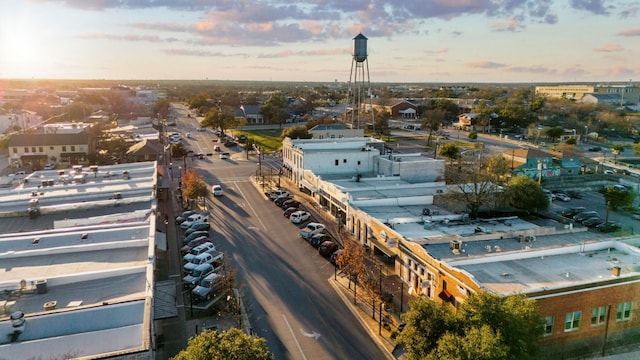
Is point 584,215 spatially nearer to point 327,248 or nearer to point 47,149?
point 327,248

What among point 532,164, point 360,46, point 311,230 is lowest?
point 311,230

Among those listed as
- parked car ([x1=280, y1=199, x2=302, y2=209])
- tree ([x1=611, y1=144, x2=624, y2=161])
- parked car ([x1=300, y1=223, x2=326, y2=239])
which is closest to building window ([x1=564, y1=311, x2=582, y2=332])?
parked car ([x1=300, y1=223, x2=326, y2=239])

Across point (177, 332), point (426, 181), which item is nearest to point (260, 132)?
point (426, 181)

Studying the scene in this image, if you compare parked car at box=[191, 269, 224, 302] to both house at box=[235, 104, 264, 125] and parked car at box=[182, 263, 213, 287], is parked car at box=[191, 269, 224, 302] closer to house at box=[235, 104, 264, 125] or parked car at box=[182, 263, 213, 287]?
parked car at box=[182, 263, 213, 287]

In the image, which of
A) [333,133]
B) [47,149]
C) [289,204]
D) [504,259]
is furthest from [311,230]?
[47,149]

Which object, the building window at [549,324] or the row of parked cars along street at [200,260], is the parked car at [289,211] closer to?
the row of parked cars along street at [200,260]

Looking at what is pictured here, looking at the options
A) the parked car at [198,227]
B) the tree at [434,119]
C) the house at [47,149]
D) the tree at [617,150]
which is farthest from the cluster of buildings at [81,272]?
the tree at [434,119]
